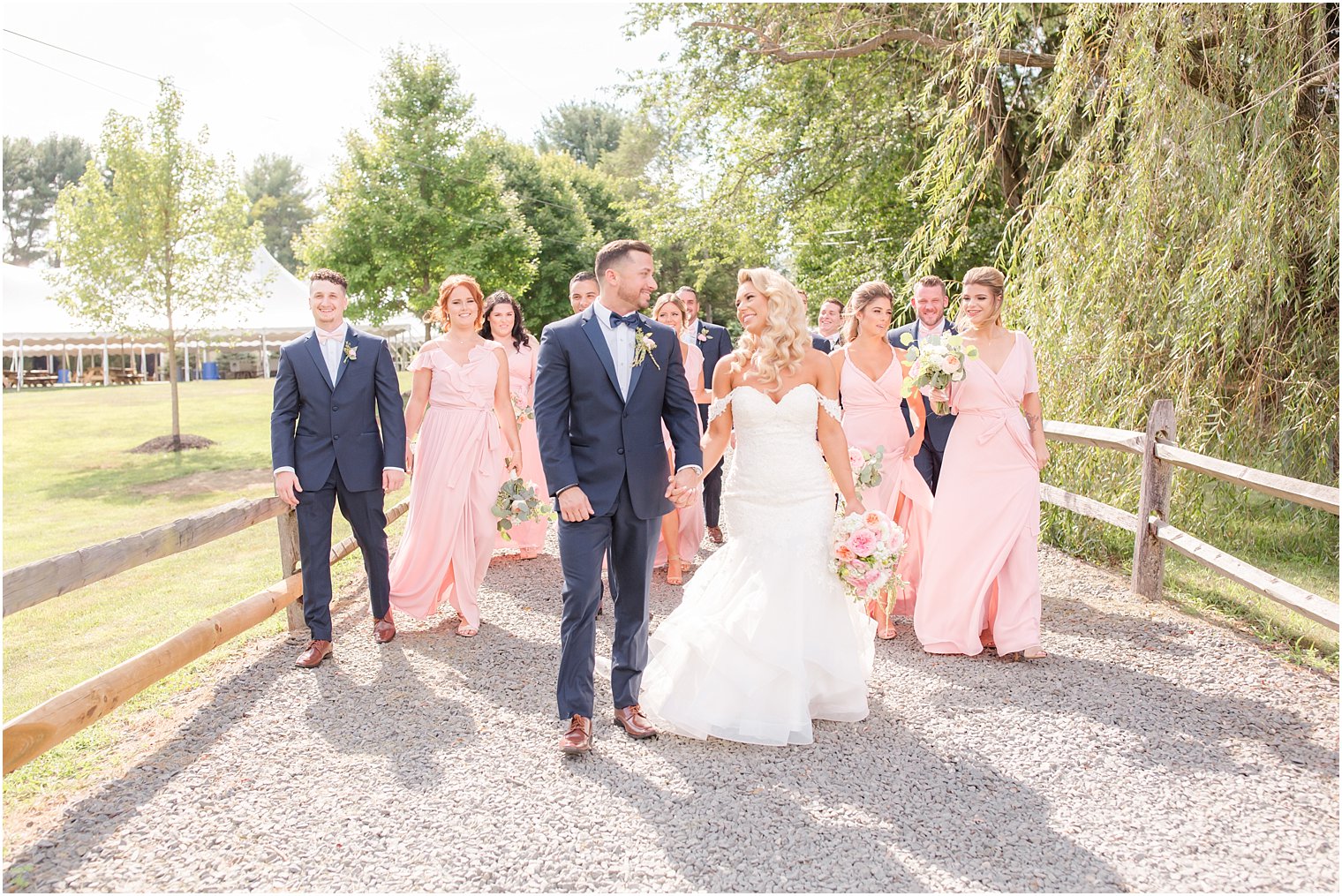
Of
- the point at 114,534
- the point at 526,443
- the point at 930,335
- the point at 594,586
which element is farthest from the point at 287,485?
the point at 114,534

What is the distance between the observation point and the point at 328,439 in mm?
5727

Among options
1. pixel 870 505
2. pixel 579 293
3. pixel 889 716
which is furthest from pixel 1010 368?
pixel 579 293

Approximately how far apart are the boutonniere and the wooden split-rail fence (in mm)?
2371

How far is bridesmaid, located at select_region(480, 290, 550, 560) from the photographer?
8211 millimetres

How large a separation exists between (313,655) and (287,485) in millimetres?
1000

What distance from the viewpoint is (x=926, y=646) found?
19.1 feet

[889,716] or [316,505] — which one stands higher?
[316,505]

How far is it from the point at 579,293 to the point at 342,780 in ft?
15.7

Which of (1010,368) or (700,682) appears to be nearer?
(700,682)

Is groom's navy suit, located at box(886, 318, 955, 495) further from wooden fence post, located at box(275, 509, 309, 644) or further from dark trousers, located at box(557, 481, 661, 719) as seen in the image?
wooden fence post, located at box(275, 509, 309, 644)

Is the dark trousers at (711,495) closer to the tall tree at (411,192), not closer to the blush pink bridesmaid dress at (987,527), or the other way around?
the blush pink bridesmaid dress at (987,527)

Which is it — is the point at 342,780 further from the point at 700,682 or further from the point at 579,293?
the point at 579,293

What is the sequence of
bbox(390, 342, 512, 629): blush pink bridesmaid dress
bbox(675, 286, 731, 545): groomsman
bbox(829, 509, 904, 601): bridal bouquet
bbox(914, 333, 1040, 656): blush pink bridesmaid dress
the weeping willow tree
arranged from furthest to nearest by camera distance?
bbox(675, 286, 731, 545): groomsman < the weeping willow tree < bbox(390, 342, 512, 629): blush pink bridesmaid dress < bbox(914, 333, 1040, 656): blush pink bridesmaid dress < bbox(829, 509, 904, 601): bridal bouquet

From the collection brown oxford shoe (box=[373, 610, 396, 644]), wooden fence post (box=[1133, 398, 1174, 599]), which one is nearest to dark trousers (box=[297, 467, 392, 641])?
brown oxford shoe (box=[373, 610, 396, 644])
